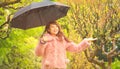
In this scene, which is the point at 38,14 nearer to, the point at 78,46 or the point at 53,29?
the point at 53,29

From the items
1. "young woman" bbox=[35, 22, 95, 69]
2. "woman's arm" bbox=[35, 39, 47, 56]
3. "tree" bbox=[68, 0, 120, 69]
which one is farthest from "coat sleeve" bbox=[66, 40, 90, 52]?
"tree" bbox=[68, 0, 120, 69]

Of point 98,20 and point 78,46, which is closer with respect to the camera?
point 78,46

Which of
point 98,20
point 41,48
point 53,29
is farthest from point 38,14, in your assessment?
point 98,20

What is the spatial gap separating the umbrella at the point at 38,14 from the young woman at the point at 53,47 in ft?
1.54

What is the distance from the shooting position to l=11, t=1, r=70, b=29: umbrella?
682cm

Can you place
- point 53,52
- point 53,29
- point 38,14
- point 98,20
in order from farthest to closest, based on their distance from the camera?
point 98,20
point 38,14
point 53,29
point 53,52

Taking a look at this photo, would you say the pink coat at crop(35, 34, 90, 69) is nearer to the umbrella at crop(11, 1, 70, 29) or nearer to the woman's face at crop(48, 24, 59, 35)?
the woman's face at crop(48, 24, 59, 35)

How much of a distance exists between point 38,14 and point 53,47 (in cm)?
99

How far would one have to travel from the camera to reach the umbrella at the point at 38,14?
6820 millimetres

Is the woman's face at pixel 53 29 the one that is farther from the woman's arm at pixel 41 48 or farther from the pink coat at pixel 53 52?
the woman's arm at pixel 41 48

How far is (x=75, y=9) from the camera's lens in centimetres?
1897

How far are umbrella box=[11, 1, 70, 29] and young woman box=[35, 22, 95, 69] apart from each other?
47 cm

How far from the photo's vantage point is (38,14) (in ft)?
23.3

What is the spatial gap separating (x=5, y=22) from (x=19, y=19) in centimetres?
728
